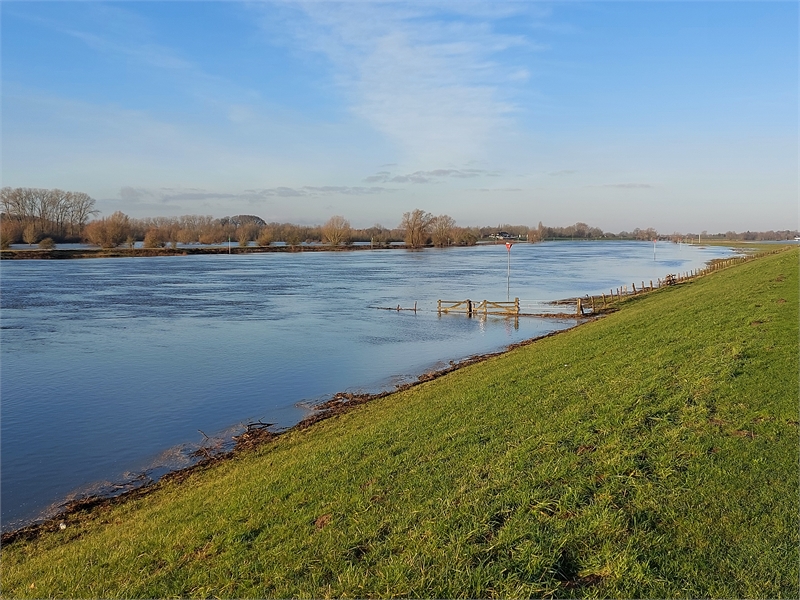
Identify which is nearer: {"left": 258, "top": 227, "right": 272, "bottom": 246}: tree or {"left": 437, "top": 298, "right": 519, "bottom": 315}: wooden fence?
{"left": 437, "top": 298, "right": 519, "bottom": 315}: wooden fence

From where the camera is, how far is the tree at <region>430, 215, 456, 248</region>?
178 m

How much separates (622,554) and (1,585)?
7167mm

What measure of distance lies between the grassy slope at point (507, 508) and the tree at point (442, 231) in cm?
16784

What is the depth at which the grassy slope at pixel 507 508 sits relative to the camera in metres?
4.93

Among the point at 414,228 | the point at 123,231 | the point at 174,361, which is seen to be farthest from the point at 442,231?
the point at 174,361

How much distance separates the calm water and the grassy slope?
12.1 feet

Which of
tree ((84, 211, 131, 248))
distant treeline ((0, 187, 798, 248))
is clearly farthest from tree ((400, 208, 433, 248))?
tree ((84, 211, 131, 248))

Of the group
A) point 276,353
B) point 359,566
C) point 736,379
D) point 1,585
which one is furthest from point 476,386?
point 276,353

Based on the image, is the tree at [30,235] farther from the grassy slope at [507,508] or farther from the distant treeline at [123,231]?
→ the grassy slope at [507,508]

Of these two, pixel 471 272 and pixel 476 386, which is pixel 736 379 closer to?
pixel 476 386

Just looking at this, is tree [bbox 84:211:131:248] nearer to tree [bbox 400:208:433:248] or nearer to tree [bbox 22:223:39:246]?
tree [bbox 22:223:39:246]

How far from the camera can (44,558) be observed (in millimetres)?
7676

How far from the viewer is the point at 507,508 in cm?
597

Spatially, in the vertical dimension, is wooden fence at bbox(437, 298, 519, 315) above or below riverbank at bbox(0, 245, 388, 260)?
below
